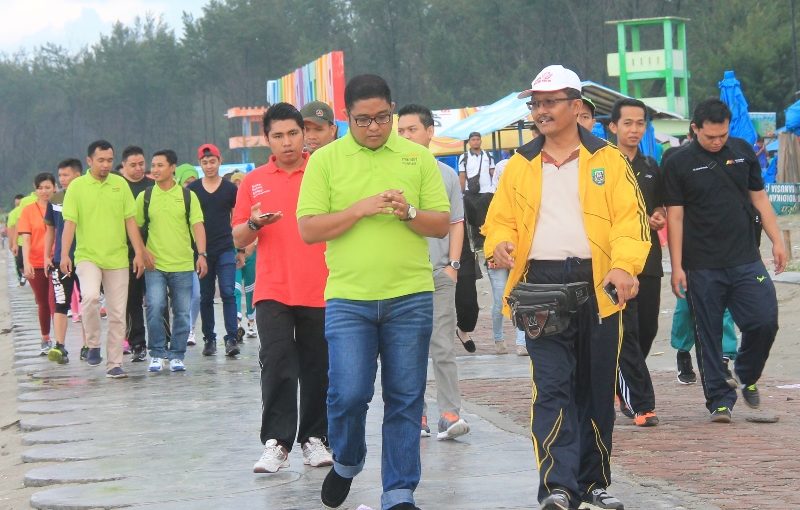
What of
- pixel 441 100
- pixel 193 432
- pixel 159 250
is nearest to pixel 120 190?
pixel 159 250

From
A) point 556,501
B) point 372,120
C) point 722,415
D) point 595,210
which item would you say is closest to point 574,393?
point 556,501

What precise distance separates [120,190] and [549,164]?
7.30m

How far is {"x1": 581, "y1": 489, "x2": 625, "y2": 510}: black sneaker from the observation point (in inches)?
236

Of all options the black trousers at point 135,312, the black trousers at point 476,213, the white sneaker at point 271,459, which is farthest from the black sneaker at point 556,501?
the black trousers at point 135,312

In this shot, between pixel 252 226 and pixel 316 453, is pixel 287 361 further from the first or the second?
pixel 252 226

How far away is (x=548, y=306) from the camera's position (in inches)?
229

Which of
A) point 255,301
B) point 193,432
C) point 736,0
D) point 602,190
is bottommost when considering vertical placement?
point 193,432

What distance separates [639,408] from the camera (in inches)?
337

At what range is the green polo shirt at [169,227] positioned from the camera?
12.9m

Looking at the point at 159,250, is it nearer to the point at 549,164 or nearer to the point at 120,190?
the point at 120,190

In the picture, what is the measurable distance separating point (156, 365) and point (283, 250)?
5817mm

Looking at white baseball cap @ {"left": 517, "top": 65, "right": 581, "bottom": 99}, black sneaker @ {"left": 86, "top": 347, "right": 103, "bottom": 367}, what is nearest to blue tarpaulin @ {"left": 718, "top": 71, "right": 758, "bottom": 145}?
black sneaker @ {"left": 86, "top": 347, "right": 103, "bottom": 367}

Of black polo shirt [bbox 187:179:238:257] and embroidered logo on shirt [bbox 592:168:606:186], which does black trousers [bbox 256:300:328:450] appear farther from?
black polo shirt [bbox 187:179:238:257]

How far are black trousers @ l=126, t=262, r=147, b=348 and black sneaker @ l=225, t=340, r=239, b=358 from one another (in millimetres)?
825
